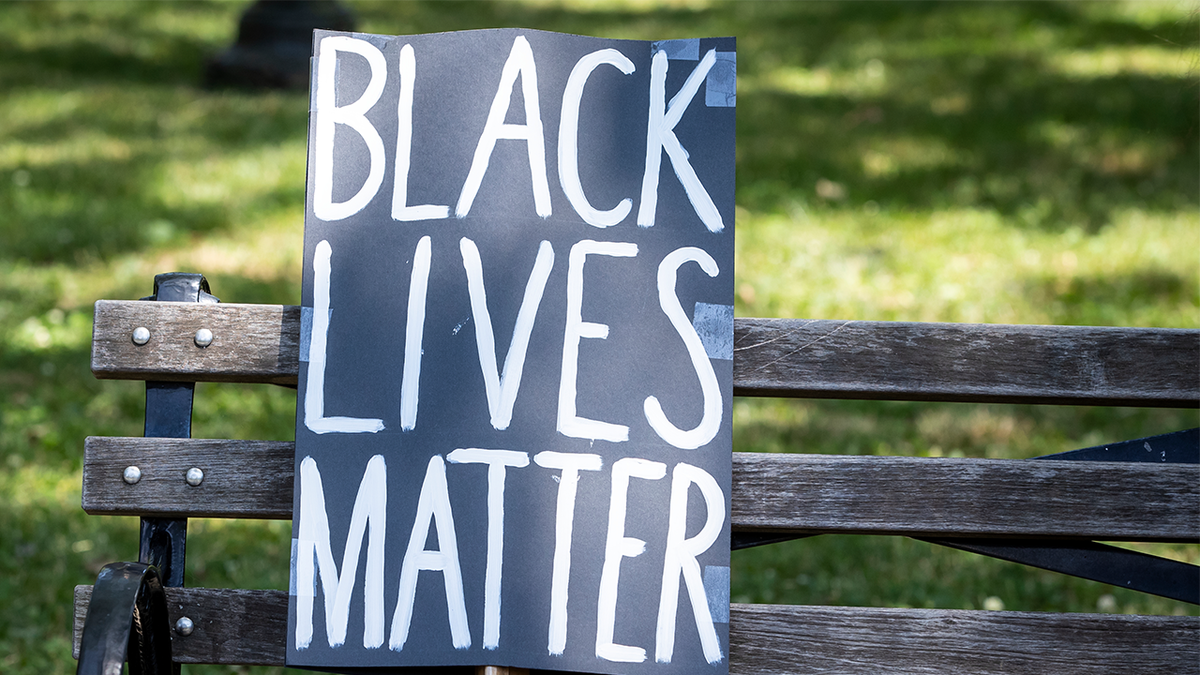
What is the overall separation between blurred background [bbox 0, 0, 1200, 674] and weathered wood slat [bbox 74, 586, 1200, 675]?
93 centimetres

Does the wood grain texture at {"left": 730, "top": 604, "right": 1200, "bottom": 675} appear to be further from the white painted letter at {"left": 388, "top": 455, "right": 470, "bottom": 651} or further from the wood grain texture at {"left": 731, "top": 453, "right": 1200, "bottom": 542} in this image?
the white painted letter at {"left": 388, "top": 455, "right": 470, "bottom": 651}

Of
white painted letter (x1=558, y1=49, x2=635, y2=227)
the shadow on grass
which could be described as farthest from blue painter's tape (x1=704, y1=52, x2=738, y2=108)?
the shadow on grass

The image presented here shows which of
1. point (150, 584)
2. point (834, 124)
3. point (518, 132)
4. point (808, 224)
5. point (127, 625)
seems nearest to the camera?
point (127, 625)

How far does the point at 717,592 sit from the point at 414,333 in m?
0.58

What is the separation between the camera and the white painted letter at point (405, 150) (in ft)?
5.15

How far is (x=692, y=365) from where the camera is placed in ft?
5.07

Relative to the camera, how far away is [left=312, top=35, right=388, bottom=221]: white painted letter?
1.57 m

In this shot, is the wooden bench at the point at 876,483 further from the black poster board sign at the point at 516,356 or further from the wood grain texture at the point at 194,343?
the black poster board sign at the point at 516,356

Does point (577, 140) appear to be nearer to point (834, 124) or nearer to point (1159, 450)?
point (1159, 450)

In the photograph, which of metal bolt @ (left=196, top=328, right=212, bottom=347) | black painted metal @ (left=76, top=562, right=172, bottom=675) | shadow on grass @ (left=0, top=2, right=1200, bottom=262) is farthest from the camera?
shadow on grass @ (left=0, top=2, right=1200, bottom=262)

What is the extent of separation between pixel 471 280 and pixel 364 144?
0.26 metres

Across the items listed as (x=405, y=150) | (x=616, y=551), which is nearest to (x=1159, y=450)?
(x=616, y=551)

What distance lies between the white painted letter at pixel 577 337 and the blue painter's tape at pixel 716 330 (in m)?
0.14

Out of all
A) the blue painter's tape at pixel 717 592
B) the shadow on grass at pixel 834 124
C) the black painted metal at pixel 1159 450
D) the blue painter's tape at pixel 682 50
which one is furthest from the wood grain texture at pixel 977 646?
the shadow on grass at pixel 834 124
